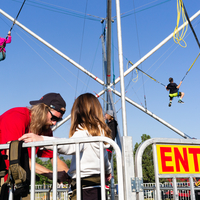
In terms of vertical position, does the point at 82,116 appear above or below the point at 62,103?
below

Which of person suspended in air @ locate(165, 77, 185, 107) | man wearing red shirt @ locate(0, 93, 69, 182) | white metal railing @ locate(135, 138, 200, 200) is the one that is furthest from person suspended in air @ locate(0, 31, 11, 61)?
person suspended in air @ locate(165, 77, 185, 107)

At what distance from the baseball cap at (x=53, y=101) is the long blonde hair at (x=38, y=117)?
2.1 inches

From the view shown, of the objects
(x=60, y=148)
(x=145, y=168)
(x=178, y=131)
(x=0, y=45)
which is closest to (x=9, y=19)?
(x=0, y=45)

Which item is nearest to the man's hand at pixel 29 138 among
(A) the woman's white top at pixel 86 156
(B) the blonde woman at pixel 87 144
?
(B) the blonde woman at pixel 87 144

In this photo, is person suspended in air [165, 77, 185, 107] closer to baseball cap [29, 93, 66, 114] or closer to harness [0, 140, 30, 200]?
baseball cap [29, 93, 66, 114]

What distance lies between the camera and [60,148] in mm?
1946

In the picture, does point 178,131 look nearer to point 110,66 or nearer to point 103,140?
point 110,66

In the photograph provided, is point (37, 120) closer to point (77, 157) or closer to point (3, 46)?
point (77, 157)

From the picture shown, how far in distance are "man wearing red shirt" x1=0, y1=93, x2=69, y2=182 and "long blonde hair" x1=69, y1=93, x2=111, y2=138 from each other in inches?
11.7

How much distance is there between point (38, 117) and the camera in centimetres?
231

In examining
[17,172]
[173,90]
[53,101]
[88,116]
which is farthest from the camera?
[173,90]

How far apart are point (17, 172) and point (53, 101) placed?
2.79 ft

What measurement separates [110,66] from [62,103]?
7734mm

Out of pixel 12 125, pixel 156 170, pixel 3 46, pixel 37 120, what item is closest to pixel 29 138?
pixel 12 125
